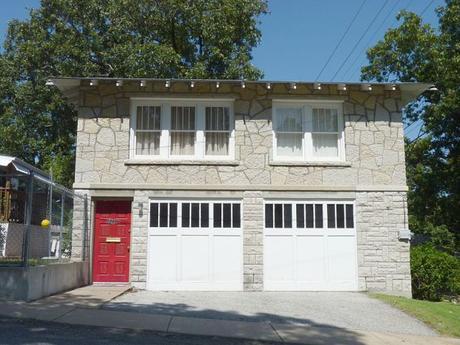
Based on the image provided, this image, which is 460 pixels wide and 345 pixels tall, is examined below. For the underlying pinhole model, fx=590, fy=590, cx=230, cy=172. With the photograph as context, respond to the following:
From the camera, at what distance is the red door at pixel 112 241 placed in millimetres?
15234

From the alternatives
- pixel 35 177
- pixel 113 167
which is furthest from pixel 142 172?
pixel 35 177

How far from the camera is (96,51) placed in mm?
25484

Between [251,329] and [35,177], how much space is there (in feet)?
16.9

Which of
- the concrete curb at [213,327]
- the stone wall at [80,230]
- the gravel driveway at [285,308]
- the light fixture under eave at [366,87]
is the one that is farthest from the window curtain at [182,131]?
the concrete curb at [213,327]

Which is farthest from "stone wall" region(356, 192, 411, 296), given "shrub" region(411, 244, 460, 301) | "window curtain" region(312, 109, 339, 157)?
"window curtain" region(312, 109, 339, 157)

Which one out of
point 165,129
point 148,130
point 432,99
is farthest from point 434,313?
point 432,99

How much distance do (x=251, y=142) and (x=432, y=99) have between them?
12.6 metres

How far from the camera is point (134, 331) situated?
29.9 ft

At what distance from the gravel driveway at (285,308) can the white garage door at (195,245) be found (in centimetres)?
60

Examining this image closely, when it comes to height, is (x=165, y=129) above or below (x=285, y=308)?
above

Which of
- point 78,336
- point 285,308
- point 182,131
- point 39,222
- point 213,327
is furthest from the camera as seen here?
point 182,131

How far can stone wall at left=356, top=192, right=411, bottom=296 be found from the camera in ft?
49.3

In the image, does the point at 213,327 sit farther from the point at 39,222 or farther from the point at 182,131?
the point at 182,131

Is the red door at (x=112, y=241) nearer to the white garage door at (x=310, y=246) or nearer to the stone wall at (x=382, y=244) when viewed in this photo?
the white garage door at (x=310, y=246)
